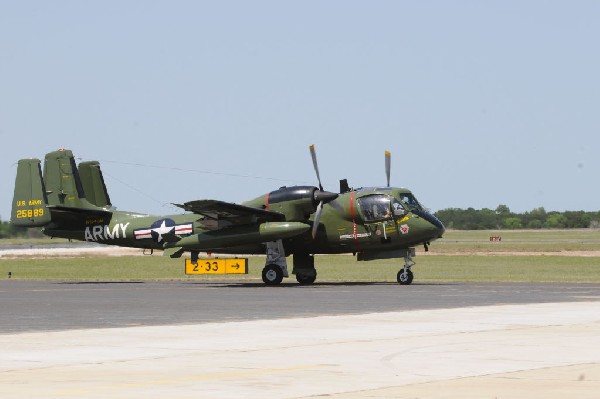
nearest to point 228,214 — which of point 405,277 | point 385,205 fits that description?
point 385,205

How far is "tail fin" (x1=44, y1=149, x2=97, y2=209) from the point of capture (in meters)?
56.1

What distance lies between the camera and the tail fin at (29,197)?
5462 centimetres

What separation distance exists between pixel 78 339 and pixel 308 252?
28642 mm

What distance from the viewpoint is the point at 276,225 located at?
160ft

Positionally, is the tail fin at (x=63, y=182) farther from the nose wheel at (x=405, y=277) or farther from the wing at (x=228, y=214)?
the nose wheel at (x=405, y=277)

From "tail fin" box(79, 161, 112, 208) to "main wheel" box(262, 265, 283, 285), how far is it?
10601 millimetres

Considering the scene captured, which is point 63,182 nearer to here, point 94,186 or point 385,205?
point 94,186

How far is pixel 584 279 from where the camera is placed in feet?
175

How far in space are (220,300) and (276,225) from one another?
452 inches

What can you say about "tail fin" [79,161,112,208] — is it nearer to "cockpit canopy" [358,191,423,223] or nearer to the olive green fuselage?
the olive green fuselage

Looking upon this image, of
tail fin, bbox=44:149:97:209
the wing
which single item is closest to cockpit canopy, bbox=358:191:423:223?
the wing

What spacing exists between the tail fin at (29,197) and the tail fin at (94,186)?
→ 2.38 m

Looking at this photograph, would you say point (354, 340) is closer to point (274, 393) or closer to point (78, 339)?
point (78, 339)

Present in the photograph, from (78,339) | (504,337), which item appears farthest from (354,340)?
(78,339)
